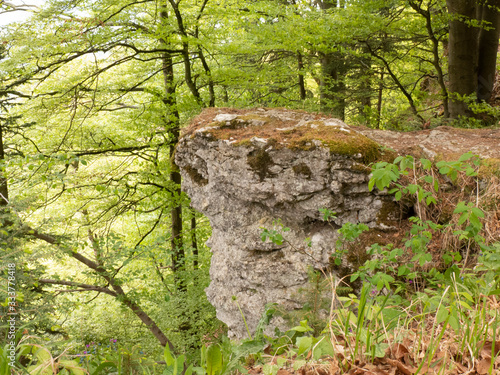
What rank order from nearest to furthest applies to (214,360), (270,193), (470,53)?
1. (214,360)
2. (270,193)
3. (470,53)

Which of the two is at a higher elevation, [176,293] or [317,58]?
[317,58]

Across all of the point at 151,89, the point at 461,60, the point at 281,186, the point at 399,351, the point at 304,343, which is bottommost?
the point at 281,186

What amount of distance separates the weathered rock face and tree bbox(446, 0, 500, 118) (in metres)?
3.74

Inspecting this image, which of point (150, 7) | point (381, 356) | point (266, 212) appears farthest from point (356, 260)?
point (150, 7)

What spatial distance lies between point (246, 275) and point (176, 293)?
2.93 meters

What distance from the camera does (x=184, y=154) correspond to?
570 cm

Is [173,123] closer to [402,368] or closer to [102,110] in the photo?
[102,110]

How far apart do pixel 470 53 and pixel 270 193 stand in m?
5.48

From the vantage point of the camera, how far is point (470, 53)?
6.82 metres

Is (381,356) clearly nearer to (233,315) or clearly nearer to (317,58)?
(233,315)

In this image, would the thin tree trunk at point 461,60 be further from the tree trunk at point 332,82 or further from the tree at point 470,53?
the tree trunk at point 332,82

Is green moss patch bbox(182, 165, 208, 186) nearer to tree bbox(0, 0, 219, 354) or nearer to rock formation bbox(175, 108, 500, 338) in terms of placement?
rock formation bbox(175, 108, 500, 338)

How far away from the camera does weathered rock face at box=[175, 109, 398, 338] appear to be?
14.4 ft

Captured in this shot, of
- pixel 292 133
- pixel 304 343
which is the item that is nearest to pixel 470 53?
pixel 292 133
